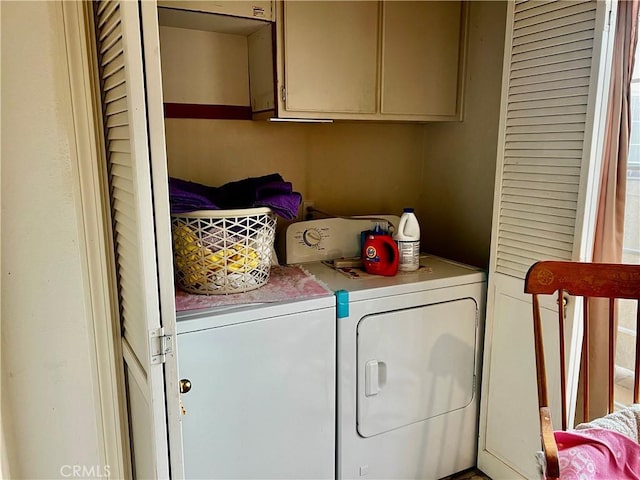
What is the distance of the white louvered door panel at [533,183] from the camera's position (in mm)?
1546

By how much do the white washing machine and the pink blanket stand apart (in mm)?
707

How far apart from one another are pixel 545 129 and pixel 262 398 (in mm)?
1386

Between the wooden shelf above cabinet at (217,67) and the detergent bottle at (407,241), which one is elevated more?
the wooden shelf above cabinet at (217,67)

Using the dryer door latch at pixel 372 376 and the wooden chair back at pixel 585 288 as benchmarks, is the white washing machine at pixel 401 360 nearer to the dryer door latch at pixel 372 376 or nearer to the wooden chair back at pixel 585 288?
the dryer door latch at pixel 372 376

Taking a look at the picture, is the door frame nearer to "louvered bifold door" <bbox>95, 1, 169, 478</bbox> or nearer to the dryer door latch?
"louvered bifold door" <bbox>95, 1, 169, 478</bbox>

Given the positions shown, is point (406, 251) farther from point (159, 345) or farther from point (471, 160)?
point (159, 345)

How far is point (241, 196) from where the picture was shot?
6.04ft

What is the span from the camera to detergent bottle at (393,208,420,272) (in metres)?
2.01

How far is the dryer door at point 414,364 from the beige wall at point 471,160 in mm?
536

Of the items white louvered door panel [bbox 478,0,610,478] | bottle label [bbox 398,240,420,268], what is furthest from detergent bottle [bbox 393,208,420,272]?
white louvered door panel [bbox 478,0,610,478]

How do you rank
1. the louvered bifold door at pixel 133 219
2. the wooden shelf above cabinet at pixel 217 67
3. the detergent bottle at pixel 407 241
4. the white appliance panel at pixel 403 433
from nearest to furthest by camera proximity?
the louvered bifold door at pixel 133 219
the white appliance panel at pixel 403 433
the wooden shelf above cabinet at pixel 217 67
the detergent bottle at pixel 407 241

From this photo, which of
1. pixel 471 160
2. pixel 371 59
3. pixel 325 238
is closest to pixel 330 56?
pixel 371 59

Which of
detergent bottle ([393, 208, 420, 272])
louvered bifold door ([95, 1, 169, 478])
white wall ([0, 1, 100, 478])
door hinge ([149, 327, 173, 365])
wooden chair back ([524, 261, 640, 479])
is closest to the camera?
louvered bifold door ([95, 1, 169, 478])

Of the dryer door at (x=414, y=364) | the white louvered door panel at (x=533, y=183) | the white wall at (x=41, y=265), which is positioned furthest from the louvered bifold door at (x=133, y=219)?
the white louvered door panel at (x=533, y=183)
